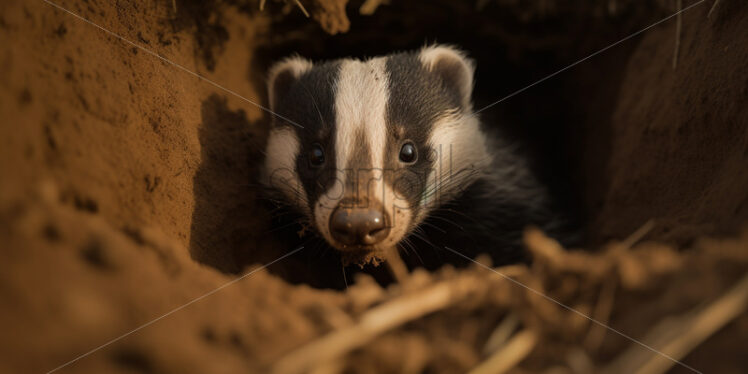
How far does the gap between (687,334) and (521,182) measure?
1993 mm

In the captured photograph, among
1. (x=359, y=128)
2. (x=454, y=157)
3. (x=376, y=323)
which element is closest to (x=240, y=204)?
(x=359, y=128)

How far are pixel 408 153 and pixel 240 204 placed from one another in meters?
0.88

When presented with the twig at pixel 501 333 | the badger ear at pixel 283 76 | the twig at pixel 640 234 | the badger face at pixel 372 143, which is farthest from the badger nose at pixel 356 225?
the badger ear at pixel 283 76

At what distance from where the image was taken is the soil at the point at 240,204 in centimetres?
91

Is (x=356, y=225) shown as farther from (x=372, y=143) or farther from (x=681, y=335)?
(x=681, y=335)

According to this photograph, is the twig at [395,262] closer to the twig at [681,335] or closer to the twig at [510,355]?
the twig at [510,355]

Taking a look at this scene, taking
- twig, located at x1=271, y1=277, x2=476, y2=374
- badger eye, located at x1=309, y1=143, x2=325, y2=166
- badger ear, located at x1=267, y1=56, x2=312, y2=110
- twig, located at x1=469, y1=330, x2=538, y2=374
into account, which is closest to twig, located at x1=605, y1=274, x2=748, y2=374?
twig, located at x1=469, y1=330, x2=538, y2=374

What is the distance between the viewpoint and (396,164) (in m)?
2.19

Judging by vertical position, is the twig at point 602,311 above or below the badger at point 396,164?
below

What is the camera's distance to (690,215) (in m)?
1.72

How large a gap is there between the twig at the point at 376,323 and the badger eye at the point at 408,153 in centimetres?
94

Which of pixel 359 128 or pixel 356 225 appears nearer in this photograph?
pixel 356 225

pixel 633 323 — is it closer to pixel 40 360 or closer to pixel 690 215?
pixel 690 215

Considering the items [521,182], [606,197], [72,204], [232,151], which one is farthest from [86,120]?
[606,197]
